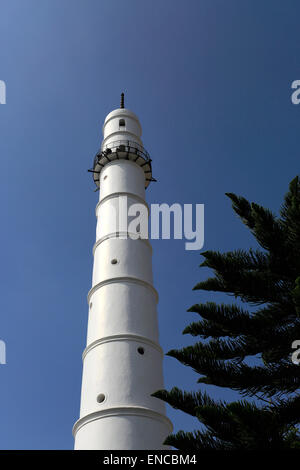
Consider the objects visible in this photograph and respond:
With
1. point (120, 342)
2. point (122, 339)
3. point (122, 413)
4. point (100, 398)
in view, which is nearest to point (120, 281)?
point (122, 339)

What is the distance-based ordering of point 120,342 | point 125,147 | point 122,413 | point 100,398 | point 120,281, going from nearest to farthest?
point 122,413
point 100,398
point 120,342
point 120,281
point 125,147

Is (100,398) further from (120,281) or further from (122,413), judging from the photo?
(120,281)

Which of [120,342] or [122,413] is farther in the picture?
[120,342]

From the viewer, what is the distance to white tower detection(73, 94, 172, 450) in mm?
→ 14406

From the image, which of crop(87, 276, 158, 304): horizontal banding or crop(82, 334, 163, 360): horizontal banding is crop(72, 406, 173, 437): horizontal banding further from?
crop(87, 276, 158, 304): horizontal banding

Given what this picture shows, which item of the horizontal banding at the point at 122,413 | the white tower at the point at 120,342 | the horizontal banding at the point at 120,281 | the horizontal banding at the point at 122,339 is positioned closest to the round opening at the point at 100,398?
the white tower at the point at 120,342

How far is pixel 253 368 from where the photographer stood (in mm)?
8656

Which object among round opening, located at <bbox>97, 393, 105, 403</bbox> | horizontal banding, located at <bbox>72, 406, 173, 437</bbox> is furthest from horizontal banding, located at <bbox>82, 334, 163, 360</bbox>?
horizontal banding, located at <bbox>72, 406, 173, 437</bbox>

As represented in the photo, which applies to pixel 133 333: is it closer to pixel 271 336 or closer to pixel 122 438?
pixel 122 438

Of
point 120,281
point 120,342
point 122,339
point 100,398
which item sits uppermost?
point 120,281

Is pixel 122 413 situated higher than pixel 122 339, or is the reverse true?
pixel 122 339

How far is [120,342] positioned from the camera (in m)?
16.2

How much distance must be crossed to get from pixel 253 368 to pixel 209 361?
0.83 meters
